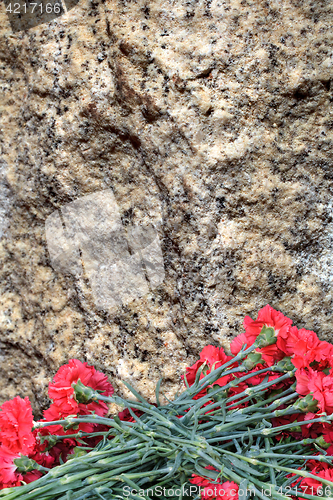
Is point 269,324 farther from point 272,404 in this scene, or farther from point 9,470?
point 9,470

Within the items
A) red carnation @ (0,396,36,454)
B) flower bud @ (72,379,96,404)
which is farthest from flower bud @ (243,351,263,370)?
red carnation @ (0,396,36,454)

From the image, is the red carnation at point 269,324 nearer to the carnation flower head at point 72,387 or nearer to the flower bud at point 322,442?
the flower bud at point 322,442

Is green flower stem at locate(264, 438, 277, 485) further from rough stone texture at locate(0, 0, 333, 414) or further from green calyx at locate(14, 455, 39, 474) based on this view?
green calyx at locate(14, 455, 39, 474)

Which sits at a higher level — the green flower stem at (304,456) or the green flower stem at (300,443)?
the green flower stem at (304,456)

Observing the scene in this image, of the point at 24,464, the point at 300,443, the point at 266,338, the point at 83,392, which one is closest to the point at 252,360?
the point at 266,338

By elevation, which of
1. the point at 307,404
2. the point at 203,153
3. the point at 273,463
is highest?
the point at 203,153

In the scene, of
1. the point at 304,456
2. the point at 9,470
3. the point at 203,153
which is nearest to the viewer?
the point at 304,456

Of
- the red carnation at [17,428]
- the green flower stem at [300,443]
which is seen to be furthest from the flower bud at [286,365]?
the red carnation at [17,428]
